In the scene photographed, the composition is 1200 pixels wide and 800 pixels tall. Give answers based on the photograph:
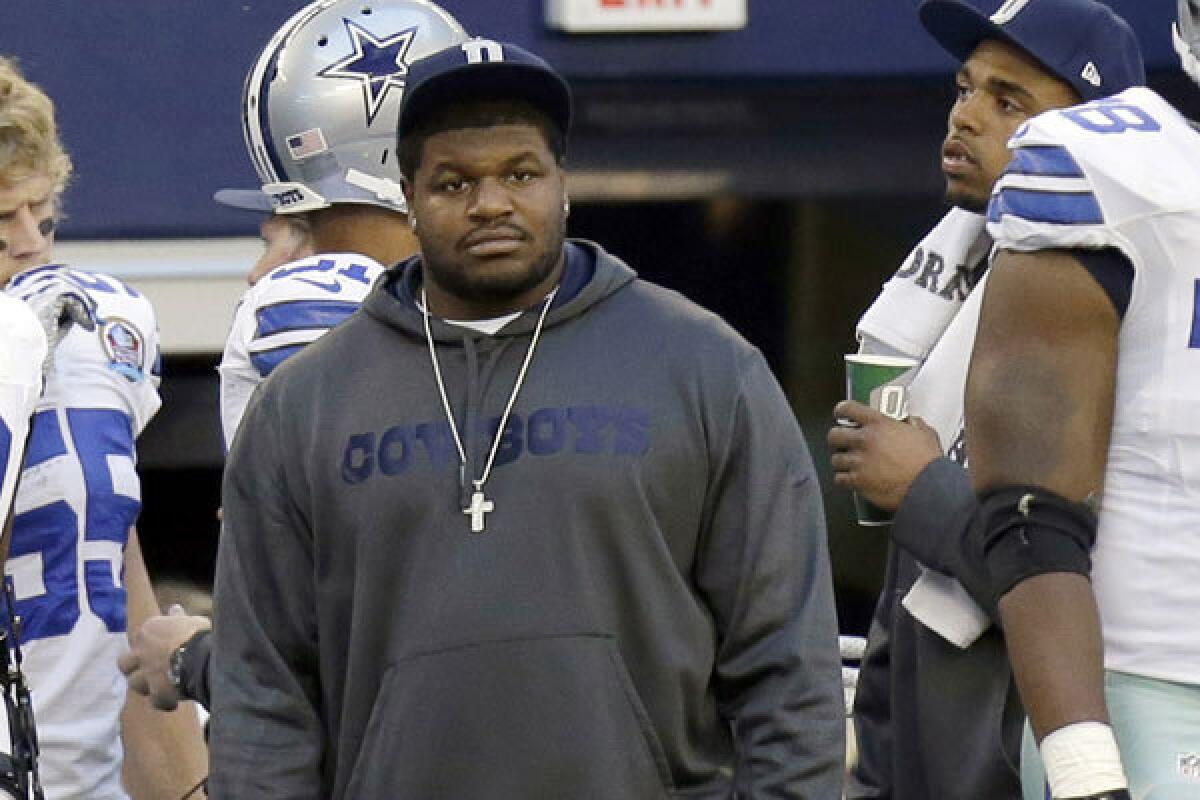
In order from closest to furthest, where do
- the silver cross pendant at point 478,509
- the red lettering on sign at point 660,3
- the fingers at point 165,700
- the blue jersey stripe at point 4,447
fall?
the silver cross pendant at point 478,509
the blue jersey stripe at point 4,447
the fingers at point 165,700
the red lettering on sign at point 660,3

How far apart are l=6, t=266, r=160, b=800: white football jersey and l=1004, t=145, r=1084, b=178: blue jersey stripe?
5.95 ft

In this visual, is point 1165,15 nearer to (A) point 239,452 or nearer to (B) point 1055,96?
(B) point 1055,96

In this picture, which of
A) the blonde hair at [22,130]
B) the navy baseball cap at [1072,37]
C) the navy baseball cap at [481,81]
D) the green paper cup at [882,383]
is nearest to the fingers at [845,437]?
the green paper cup at [882,383]

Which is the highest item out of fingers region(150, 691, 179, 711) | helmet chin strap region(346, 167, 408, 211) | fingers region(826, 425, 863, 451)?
helmet chin strap region(346, 167, 408, 211)

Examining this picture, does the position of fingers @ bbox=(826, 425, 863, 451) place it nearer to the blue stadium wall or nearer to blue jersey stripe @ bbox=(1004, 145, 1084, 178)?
blue jersey stripe @ bbox=(1004, 145, 1084, 178)

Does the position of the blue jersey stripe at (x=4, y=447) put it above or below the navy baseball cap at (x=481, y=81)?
below

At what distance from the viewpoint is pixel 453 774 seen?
10.6ft

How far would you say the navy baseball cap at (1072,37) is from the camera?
13.9ft

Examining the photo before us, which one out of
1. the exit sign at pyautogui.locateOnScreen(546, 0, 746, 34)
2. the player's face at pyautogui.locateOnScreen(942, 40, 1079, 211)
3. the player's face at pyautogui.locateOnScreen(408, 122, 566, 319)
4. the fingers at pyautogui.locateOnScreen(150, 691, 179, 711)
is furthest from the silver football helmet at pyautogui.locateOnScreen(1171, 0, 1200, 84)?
the exit sign at pyautogui.locateOnScreen(546, 0, 746, 34)

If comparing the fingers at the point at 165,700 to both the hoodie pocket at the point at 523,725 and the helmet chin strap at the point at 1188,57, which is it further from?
the helmet chin strap at the point at 1188,57

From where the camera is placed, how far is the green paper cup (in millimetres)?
4070

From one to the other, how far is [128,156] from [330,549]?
3297 millimetres

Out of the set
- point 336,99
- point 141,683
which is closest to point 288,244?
point 336,99

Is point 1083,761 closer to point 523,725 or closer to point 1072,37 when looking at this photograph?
point 523,725
